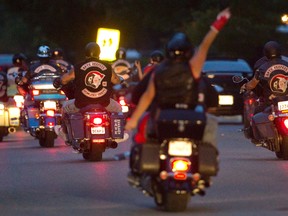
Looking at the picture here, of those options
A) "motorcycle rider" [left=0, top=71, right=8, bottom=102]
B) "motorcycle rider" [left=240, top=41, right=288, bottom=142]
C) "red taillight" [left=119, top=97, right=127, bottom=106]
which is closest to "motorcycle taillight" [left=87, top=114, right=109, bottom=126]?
"motorcycle rider" [left=240, top=41, right=288, bottom=142]

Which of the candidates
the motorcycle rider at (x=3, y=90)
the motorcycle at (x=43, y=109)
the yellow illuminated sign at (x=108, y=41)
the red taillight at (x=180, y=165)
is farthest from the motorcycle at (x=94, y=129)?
the yellow illuminated sign at (x=108, y=41)

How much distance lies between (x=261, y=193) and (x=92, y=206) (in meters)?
2.25

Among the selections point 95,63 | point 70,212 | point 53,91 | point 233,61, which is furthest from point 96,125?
point 233,61

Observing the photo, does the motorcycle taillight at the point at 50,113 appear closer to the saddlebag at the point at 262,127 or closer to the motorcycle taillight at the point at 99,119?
the motorcycle taillight at the point at 99,119

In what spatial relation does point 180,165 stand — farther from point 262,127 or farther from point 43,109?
point 43,109

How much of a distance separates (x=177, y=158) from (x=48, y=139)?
1300 centimetres

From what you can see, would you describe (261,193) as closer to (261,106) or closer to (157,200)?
(157,200)

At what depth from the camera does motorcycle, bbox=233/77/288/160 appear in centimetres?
2186

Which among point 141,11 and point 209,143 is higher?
point 141,11

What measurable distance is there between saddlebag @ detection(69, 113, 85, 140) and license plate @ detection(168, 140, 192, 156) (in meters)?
7.77

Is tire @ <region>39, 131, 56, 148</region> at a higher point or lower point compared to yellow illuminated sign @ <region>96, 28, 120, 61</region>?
lower

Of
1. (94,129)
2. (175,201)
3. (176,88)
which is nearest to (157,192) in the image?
(175,201)

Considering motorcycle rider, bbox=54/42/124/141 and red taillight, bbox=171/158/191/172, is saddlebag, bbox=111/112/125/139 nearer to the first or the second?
motorcycle rider, bbox=54/42/124/141

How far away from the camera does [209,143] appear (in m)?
14.8
